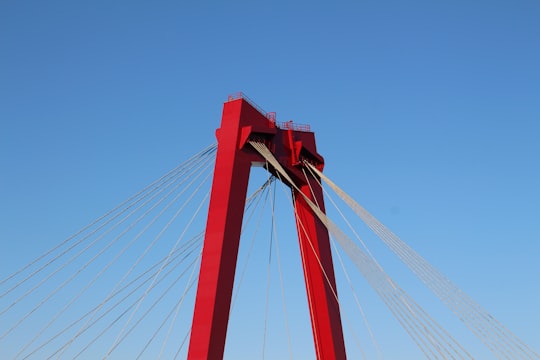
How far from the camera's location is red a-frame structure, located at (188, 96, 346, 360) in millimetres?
16844

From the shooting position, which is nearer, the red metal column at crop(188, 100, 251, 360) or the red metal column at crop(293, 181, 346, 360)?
the red metal column at crop(188, 100, 251, 360)

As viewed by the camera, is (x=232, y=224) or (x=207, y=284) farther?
(x=232, y=224)

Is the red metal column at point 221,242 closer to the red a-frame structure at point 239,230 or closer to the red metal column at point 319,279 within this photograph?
the red a-frame structure at point 239,230

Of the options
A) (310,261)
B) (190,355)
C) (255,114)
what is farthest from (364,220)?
(190,355)

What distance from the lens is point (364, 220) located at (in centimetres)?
1905

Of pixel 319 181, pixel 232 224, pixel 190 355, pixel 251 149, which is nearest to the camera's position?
pixel 190 355

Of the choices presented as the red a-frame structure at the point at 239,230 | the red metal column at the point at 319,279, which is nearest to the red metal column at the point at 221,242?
the red a-frame structure at the point at 239,230

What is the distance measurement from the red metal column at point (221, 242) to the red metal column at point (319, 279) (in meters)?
3.71

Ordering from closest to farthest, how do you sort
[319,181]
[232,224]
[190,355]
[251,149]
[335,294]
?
[190,355] → [232,224] → [251,149] → [335,294] → [319,181]

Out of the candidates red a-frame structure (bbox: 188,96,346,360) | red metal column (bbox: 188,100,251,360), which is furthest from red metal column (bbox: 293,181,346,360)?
red metal column (bbox: 188,100,251,360)

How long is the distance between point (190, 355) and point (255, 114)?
7.81m

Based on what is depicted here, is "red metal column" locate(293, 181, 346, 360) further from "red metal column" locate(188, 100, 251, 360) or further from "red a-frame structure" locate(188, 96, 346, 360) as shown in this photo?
"red metal column" locate(188, 100, 251, 360)

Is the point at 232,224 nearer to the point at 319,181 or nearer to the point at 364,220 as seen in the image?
the point at 364,220

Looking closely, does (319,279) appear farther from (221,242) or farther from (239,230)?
(221,242)
